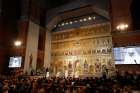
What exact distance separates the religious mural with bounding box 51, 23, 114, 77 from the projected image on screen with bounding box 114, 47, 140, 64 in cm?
395

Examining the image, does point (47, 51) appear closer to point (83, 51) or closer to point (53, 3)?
point (83, 51)

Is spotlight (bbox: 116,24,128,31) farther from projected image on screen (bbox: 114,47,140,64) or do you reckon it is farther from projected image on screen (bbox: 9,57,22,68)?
projected image on screen (bbox: 9,57,22,68)

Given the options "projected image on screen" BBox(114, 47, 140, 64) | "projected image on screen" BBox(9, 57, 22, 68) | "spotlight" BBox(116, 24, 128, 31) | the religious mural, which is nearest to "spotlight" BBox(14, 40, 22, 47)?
"projected image on screen" BBox(9, 57, 22, 68)

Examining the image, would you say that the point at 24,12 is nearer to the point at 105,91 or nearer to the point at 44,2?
the point at 44,2

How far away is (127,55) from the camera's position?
13789mm

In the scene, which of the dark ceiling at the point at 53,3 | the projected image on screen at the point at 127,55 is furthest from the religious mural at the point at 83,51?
the dark ceiling at the point at 53,3

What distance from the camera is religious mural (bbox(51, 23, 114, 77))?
19109 mm

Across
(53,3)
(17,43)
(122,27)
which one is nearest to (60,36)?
(53,3)

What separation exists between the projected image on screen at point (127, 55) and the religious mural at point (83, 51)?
3948 millimetres

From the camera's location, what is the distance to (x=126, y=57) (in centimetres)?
1378

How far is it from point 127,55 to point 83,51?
25.2ft

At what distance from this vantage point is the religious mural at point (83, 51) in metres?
19.1

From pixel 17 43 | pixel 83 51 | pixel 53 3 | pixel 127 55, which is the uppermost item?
pixel 53 3

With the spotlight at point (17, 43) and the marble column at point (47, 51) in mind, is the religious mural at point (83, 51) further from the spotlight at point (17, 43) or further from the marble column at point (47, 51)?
the spotlight at point (17, 43)
